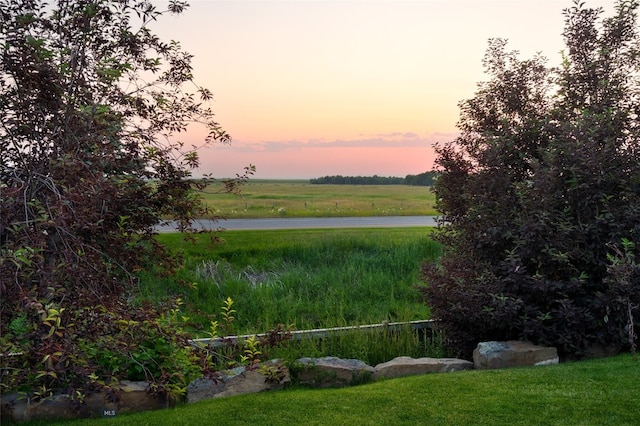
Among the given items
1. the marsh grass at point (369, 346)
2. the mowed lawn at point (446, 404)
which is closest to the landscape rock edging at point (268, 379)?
the mowed lawn at point (446, 404)

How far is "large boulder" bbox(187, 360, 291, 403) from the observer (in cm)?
485

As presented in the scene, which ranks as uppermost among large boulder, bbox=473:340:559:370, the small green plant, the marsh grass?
the small green plant

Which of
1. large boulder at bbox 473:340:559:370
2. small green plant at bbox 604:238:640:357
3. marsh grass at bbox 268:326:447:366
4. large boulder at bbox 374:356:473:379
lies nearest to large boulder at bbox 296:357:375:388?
large boulder at bbox 374:356:473:379

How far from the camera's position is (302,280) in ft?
32.5

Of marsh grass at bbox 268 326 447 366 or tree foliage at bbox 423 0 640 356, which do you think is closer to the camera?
tree foliage at bbox 423 0 640 356

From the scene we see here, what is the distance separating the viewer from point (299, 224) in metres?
19.6

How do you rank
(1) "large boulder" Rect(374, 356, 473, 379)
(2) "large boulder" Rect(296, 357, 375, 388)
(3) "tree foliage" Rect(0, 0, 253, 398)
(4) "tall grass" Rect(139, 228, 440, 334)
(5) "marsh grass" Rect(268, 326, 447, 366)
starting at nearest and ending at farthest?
(3) "tree foliage" Rect(0, 0, 253, 398)
(2) "large boulder" Rect(296, 357, 375, 388)
(1) "large boulder" Rect(374, 356, 473, 379)
(5) "marsh grass" Rect(268, 326, 447, 366)
(4) "tall grass" Rect(139, 228, 440, 334)

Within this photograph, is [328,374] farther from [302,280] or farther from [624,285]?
[302,280]

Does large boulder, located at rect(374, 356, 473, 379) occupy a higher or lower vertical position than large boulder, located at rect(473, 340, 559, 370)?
lower

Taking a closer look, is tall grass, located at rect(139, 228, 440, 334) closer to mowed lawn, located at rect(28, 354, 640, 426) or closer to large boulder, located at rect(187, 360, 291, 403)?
large boulder, located at rect(187, 360, 291, 403)

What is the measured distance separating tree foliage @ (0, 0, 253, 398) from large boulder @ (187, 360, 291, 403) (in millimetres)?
1147

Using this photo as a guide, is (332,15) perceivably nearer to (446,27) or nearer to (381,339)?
(446,27)

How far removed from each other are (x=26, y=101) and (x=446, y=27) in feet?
25.5

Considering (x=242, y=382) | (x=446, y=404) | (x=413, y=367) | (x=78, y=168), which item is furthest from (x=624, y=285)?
(x=78, y=168)
